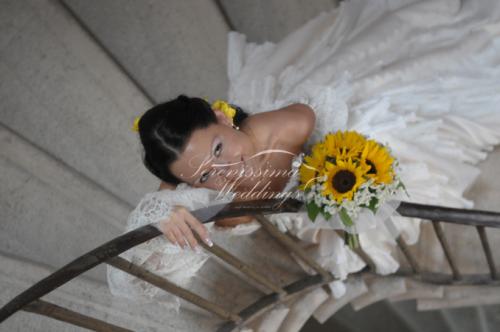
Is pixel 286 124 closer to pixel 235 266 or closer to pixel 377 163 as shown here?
pixel 377 163

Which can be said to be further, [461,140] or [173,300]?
[461,140]

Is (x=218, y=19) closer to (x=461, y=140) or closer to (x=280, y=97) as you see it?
(x=280, y=97)

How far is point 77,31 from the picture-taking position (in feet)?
8.31

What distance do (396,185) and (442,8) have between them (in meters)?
1.12

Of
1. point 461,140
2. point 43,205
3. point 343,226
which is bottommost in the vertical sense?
point 343,226

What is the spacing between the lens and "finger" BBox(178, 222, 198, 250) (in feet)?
5.12

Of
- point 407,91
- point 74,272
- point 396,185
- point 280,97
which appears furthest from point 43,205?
point 407,91

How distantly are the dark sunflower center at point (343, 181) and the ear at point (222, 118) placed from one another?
37 centimetres

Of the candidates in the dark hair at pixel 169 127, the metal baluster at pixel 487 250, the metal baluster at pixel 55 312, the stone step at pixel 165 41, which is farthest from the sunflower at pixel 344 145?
the stone step at pixel 165 41

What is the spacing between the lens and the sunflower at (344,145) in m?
1.76

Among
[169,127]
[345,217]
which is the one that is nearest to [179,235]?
[169,127]

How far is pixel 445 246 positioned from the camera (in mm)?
2193

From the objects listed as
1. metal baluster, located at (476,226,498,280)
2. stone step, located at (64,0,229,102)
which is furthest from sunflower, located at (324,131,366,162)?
stone step, located at (64,0,229,102)

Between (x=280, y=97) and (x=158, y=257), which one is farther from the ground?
(x=280, y=97)
